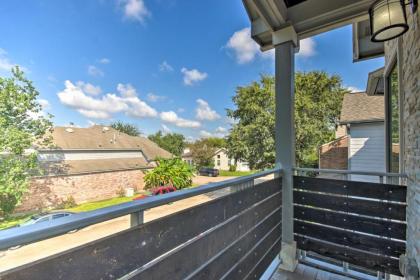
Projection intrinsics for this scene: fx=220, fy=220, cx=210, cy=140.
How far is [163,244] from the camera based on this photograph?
0.88m

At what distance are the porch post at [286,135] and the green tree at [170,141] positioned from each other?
25.1 metres

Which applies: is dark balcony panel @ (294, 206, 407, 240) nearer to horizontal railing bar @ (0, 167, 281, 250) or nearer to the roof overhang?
horizontal railing bar @ (0, 167, 281, 250)

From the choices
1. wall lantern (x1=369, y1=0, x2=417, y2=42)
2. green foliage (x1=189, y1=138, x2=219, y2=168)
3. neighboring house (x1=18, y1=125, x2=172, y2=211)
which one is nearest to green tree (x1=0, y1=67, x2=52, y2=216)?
neighboring house (x1=18, y1=125, x2=172, y2=211)

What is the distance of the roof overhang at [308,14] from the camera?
182 cm

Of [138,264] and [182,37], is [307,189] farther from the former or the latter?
[182,37]

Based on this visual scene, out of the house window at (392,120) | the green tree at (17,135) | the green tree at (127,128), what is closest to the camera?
the house window at (392,120)

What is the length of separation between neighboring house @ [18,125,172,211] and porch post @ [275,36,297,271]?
10426mm

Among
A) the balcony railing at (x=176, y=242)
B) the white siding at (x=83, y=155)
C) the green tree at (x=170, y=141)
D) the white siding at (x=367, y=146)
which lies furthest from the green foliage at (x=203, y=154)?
the balcony railing at (x=176, y=242)

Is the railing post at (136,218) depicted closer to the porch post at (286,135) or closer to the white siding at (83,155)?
the porch post at (286,135)

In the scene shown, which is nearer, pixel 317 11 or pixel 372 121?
pixel 317 11

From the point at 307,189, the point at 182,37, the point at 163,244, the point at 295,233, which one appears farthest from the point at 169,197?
the point at 182,37

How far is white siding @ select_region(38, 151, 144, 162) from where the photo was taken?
10.5 meters

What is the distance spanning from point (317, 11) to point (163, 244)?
7.22 ft

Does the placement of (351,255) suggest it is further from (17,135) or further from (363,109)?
(17,135)
